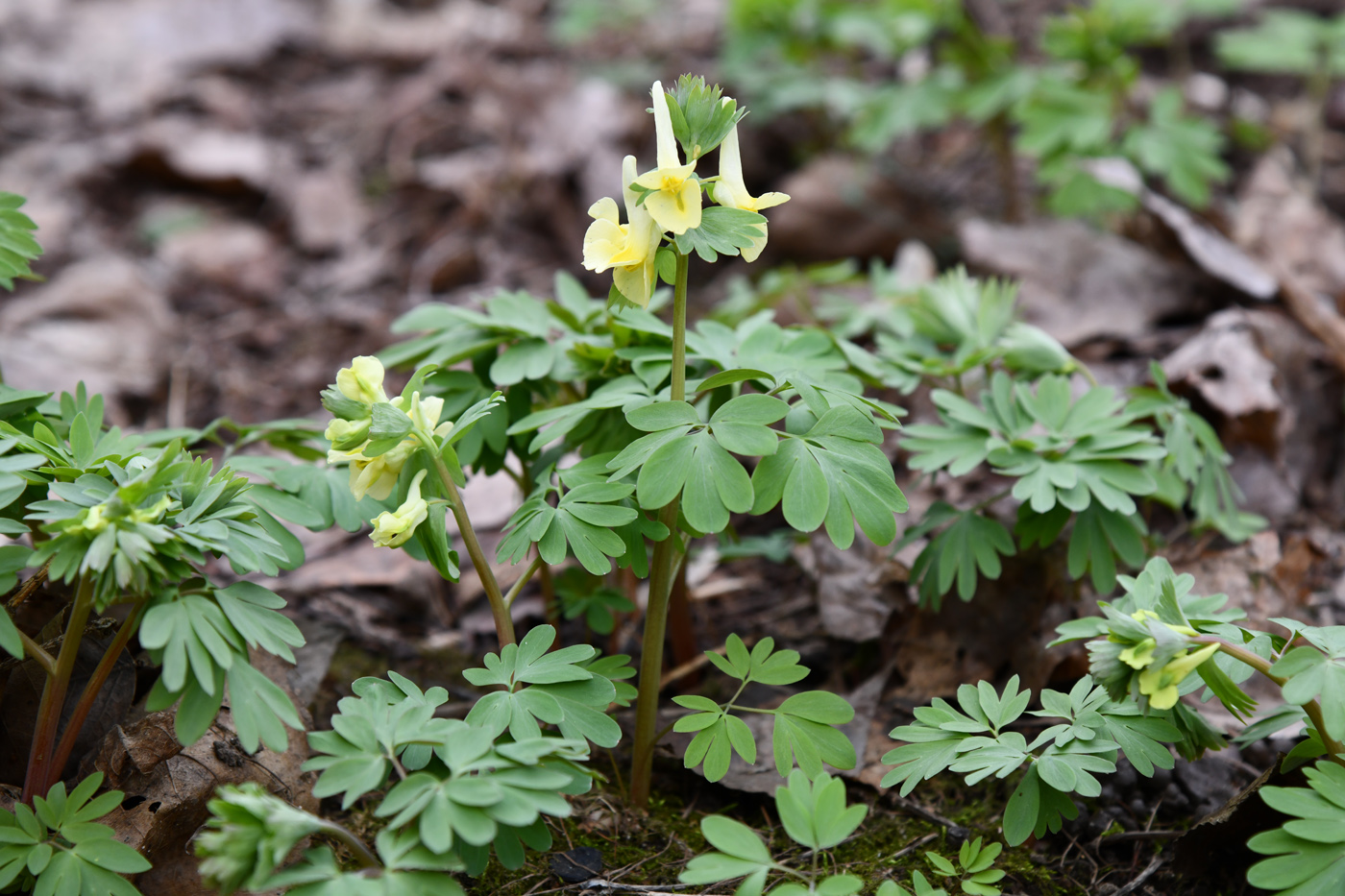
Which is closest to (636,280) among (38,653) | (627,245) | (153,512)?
(627,245)

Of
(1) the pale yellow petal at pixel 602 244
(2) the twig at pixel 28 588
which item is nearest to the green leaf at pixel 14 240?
(2) the twig at pixel 28 588

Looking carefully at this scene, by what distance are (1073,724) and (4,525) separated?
74.6 inches

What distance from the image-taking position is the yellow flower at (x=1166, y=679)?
1472mm

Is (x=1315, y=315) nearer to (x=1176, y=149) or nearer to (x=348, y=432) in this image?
(x=1176, y=149)

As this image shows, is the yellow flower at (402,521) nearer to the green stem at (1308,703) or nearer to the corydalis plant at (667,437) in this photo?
the corydalis plant at (667,437)

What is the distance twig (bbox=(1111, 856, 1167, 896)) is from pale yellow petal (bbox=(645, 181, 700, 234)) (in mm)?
1532

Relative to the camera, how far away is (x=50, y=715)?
1627 millimetres

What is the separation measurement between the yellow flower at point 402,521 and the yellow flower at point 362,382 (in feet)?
0.62

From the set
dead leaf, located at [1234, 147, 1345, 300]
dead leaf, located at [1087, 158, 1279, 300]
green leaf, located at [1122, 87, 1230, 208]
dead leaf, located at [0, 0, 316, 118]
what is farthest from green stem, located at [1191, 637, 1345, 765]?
dead leaf, located at [0, 0, 316, 118]

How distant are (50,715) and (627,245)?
4.39ft

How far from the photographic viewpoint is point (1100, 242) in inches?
152

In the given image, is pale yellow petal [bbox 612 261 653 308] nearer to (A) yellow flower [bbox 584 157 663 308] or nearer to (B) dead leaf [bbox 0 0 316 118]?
(A) yellow flower [bbox 584 157 663 308]

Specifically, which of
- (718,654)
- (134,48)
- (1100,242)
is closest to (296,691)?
(718,654)

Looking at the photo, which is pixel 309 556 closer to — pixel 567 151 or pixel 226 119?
pixel 567 151
